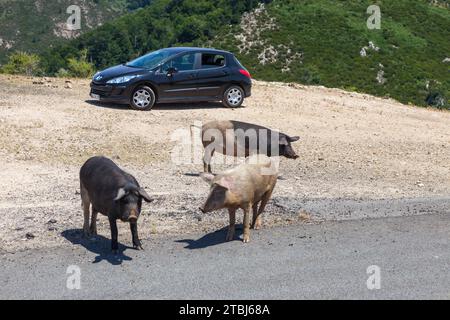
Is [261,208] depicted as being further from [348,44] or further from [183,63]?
[348,44]

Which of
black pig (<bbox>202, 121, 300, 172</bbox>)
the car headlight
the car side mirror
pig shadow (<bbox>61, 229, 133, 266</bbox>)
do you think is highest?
the car side mirror

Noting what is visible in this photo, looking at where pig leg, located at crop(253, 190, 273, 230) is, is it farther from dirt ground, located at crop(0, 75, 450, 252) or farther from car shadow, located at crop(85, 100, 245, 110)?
car shadow, located at crop(85, 100, 245, 110)

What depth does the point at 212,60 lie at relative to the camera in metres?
20.3

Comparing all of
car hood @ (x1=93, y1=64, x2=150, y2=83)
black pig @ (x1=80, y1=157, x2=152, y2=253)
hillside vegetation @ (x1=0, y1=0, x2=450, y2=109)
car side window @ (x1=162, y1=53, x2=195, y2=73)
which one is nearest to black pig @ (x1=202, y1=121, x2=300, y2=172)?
black pig @ (x1=80, y1=157, x2=152, y2=253)

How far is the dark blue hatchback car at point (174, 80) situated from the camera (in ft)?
62.3

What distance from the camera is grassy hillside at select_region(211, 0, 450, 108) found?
215 feet

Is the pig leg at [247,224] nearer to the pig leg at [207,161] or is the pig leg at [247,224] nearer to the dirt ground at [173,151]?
the dirt ground at [173,151]

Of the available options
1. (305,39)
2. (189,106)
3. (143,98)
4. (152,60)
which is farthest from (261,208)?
(305,39)

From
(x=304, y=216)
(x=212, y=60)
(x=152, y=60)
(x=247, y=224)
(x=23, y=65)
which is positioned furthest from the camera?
(x=23, y=65)

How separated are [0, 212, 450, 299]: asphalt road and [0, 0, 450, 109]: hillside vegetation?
51.0 m

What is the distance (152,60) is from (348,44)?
2373 inches

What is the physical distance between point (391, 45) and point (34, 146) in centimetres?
Answer: 6829
